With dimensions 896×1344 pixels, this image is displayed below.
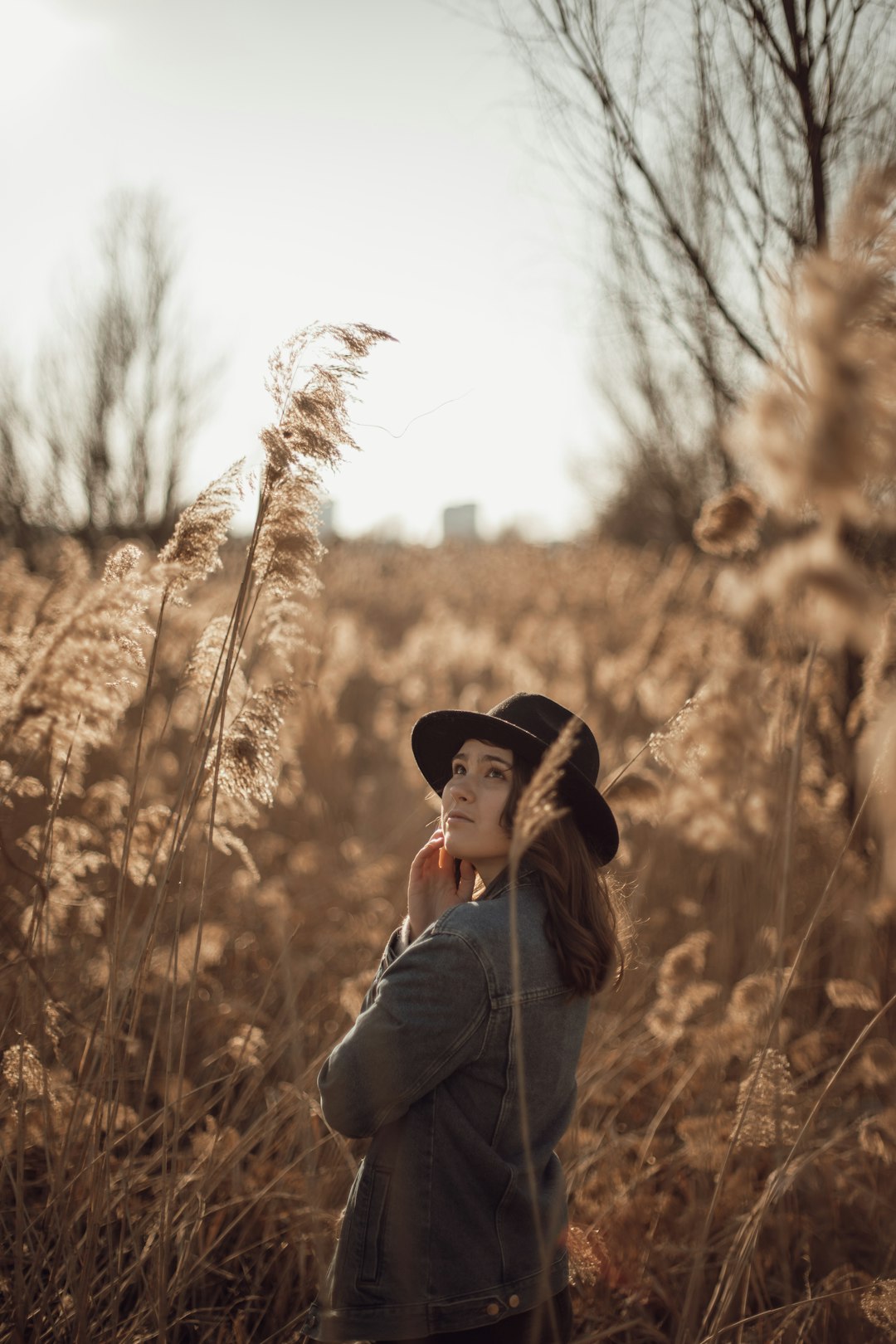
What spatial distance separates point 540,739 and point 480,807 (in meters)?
0.18

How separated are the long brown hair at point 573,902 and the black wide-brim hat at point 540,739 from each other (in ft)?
0.11

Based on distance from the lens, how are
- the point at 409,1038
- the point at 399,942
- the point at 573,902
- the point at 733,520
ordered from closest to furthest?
1. the point at 409,1038
2. the point at 573,902
3. the point at 399,942
4. the point at 733,520

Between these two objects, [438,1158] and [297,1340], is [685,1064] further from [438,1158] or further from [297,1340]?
[438,1158]

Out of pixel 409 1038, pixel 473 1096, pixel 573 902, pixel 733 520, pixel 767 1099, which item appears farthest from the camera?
pixel 733 520

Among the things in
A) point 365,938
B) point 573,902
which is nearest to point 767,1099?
point 573,902

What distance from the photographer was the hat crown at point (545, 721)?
1958mm

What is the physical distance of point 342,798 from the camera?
246 inches

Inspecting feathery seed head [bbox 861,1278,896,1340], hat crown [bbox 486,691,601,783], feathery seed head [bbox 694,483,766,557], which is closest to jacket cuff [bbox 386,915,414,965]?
hat crown [bbox 486,691,601,783]

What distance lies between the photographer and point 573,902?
74.7 inches

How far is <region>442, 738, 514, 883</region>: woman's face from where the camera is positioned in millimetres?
1904

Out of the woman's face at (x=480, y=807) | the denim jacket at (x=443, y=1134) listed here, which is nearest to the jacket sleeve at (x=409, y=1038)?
the denim jacket at (x=443, y=1134)

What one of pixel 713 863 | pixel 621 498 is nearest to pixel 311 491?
pixel 713 863

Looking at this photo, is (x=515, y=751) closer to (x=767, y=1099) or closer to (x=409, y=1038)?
(x=409, y=1038)

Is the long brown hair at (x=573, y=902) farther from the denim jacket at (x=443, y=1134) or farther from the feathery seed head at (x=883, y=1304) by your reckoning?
the feathery seed head at (x=883, y=1304)
